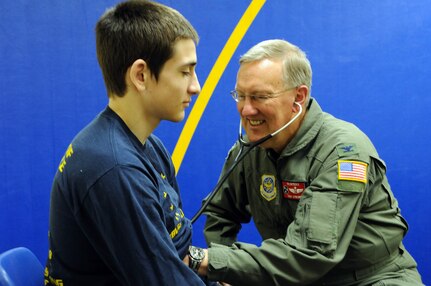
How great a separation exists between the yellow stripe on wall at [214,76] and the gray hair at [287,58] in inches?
30.4

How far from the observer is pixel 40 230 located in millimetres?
2178

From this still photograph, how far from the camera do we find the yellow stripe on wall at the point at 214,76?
227cm

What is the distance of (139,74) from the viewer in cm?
100

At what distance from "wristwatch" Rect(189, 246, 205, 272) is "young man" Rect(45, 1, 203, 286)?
0.19ft

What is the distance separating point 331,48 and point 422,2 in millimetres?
525

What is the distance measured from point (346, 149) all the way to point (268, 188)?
0.28 metres

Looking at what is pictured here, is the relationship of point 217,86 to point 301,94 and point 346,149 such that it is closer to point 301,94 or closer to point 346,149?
point 301,94

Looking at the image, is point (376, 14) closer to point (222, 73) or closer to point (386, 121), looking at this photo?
point (386, 121)

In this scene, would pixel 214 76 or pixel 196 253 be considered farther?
pixel 214 76

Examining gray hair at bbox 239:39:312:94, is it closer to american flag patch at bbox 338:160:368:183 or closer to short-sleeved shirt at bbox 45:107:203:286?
american flag patch at bbox 338:160:368:183

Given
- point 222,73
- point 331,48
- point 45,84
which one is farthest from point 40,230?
point 331,48

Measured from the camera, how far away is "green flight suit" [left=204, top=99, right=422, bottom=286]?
4.15 feet

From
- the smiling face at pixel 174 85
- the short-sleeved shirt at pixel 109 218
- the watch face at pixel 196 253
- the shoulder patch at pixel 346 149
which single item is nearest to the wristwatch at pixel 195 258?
the watch face at pixel 196 253

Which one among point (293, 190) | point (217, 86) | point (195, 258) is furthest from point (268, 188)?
point (217, 86)
